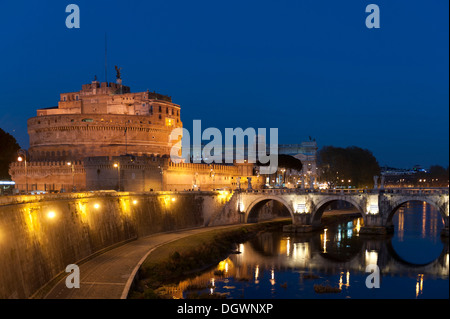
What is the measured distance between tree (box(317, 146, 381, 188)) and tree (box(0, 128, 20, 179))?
5906 cm

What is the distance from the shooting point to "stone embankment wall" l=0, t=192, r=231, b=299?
18812 millimetres

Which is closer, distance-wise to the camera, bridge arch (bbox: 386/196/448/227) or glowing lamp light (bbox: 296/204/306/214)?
bridge arch (bbox: 386/196/448/227)

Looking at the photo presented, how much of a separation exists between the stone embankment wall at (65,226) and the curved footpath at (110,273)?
79 centimetres

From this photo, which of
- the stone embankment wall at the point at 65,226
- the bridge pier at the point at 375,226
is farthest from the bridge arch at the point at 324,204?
the stone embankment wall at the point at 65,226

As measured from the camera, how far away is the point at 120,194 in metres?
37.2

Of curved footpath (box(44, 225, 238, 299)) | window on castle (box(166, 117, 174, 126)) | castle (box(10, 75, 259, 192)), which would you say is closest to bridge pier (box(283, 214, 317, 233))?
castle (box(10, 75, 259, 192))

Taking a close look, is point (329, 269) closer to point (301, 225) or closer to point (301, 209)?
point (301, 225)

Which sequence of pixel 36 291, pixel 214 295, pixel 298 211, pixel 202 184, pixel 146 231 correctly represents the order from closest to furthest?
1. pixel 36 291
2. pixel 214 295
3. pixel 146 231
4. pixel 298 211
5. pixel 202 184

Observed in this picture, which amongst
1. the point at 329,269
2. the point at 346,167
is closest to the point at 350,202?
the point at 329,269

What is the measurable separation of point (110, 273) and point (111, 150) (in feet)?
124

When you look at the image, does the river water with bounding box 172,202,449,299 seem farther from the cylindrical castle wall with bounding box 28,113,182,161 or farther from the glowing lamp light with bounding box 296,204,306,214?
the cylindrical castle wall with bounding box 28,113,182,161

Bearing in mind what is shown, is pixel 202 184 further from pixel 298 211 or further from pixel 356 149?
pixel 356 149

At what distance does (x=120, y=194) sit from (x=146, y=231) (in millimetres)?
4829
